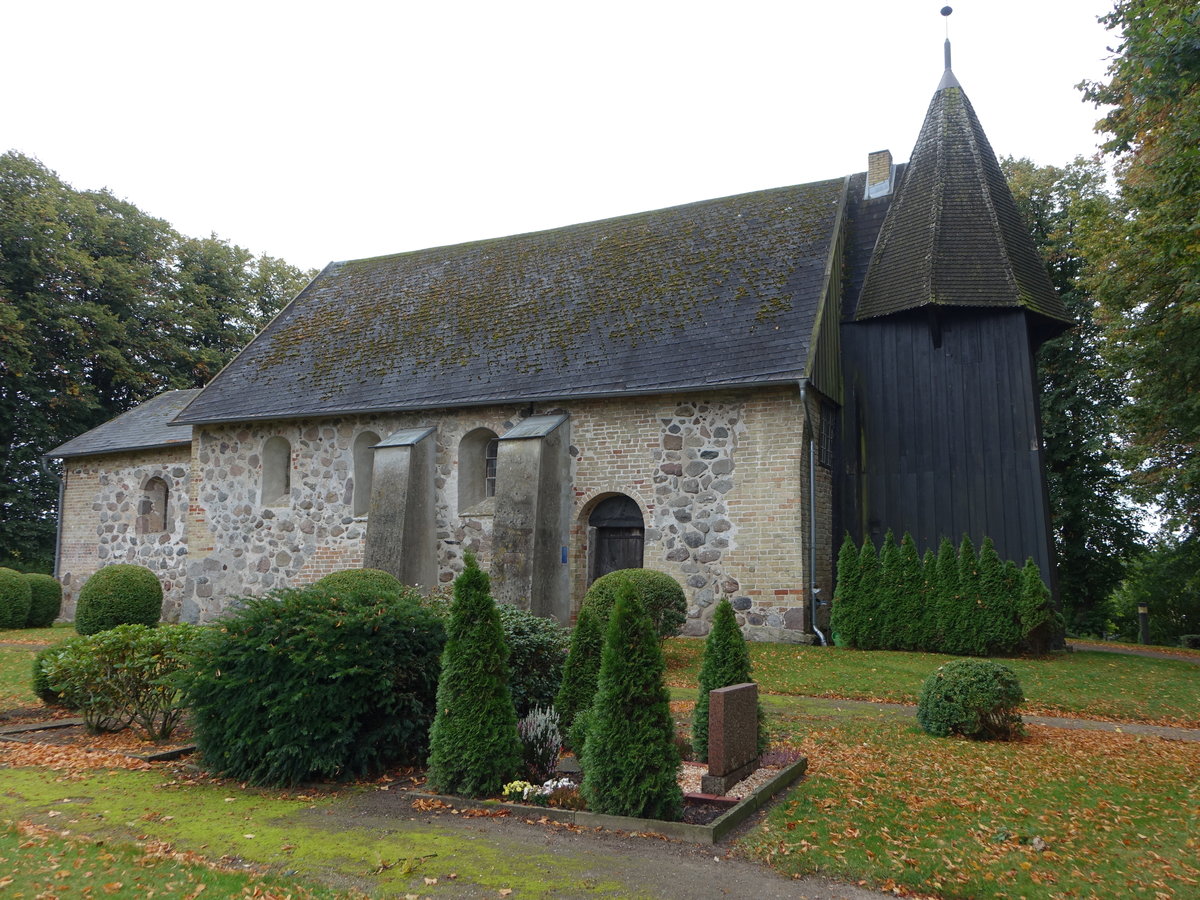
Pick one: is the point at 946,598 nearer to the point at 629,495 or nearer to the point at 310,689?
the point at 629,495

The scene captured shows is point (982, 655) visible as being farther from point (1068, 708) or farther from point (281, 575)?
point (281, 575)

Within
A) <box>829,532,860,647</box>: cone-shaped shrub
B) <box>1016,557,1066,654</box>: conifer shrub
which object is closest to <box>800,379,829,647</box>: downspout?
<box>829,532,860,647</box>: cone-shaped shrub

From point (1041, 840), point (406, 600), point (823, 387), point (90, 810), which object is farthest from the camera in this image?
point (823, 387)

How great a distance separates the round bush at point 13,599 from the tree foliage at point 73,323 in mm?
8194

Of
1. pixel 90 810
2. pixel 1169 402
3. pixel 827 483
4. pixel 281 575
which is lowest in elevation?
pixel 90 810

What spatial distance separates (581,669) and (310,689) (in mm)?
2023

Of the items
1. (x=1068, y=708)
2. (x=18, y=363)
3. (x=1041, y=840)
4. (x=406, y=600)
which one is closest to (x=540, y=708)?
(x=406, y=600)

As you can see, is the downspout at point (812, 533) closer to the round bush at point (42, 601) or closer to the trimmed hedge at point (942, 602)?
the trimmed hedge at point (942, 602)

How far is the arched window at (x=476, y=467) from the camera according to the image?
1689cm

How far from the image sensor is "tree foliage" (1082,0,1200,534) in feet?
30.3

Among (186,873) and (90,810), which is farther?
(90,810)

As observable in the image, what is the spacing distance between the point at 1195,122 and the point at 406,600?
929cm

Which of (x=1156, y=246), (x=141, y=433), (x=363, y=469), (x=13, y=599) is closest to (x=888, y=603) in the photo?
(x=1156, y=246)

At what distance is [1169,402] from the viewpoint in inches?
611
